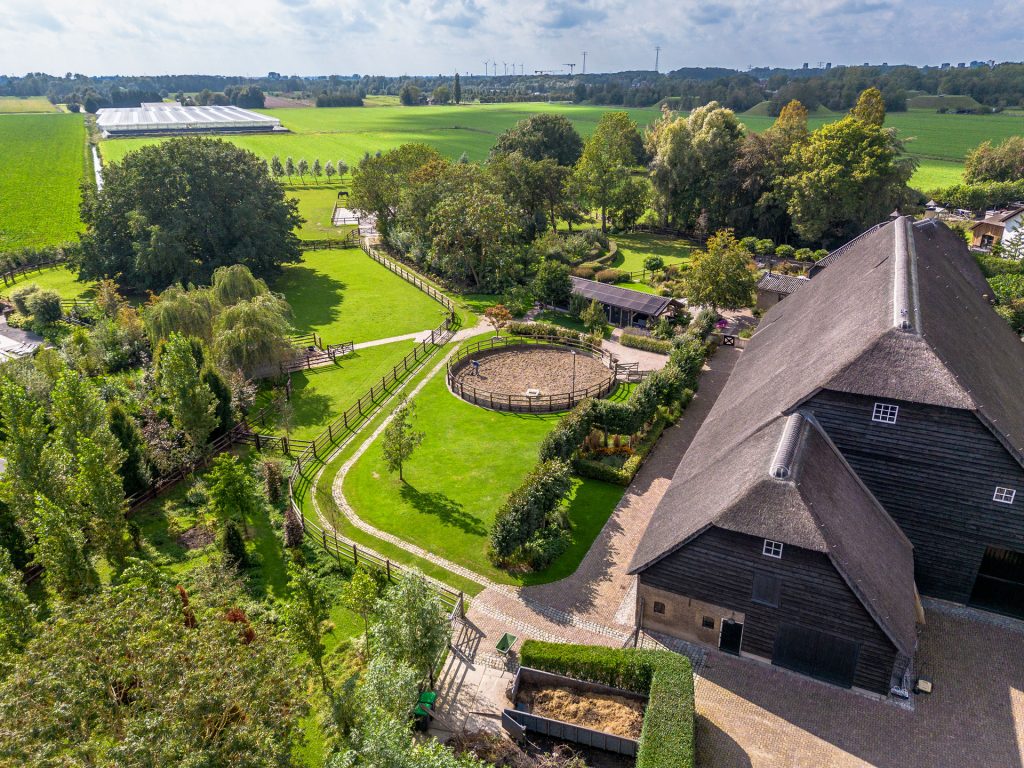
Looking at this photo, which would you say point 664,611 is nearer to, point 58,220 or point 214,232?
point 214,232

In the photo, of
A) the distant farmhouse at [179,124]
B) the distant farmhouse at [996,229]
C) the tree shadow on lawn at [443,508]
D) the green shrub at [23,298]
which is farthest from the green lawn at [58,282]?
the distant farmhouse at [179,124]

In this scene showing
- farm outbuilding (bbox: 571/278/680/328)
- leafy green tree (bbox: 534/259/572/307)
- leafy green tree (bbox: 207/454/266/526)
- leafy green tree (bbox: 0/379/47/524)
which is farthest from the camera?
leafy green tree (bbox: 534/259/572/307)

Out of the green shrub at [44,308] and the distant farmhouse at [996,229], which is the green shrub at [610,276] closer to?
the distant farmhouse at [996,229]

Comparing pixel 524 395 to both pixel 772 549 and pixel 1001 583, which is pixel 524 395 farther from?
pixel 1001 583

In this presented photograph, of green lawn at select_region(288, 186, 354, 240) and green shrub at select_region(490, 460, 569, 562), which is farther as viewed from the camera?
green lawn at select_region(288, 186, 354, 240)

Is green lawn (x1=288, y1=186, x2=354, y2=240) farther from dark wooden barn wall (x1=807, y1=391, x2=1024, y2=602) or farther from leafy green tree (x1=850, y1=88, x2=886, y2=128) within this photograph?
leafy green tree (x1=850, y1=88, x2=886, y2=128)

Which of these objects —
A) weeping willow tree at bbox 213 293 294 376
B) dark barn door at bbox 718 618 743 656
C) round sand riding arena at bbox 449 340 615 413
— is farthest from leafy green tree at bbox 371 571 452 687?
weeping willow tree at bbox 213 293 294 376

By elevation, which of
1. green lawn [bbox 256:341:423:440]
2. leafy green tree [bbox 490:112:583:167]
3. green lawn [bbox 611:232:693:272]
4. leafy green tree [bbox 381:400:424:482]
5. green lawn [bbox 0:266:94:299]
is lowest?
green lawn [bbox 256:341:423:440]
